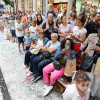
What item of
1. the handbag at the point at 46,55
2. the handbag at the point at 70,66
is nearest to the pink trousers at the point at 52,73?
the handbag at the point at 70,66

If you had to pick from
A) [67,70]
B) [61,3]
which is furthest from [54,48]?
[61,3]

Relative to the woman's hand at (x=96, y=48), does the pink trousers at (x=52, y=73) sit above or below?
below

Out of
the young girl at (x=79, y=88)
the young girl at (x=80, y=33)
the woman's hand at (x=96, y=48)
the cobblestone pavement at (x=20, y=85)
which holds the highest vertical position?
the young girl at (x=80, y=33)

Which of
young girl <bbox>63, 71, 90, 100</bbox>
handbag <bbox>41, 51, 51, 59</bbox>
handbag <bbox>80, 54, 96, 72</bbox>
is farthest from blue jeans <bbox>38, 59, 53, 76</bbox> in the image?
young girl <bbox>63, 71, 90, 100</bbox>

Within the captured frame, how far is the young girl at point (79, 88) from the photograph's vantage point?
1.63 metres

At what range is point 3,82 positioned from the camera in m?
3.44

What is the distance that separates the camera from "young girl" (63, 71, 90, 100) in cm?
163

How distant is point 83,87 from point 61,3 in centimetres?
1126

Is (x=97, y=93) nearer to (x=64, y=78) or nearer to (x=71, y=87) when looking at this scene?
(x=64, y=78)

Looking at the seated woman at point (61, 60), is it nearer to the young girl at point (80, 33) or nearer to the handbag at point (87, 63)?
the handbag at point (87, 63)

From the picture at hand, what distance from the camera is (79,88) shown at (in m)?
1.69

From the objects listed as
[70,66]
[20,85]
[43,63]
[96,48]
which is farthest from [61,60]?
[20,85]

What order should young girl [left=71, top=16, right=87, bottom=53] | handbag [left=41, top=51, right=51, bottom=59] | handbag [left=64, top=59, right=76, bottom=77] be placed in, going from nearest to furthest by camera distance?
handbag [left=64, top=59, right=76, bottom=77] → young girl [left=71, top=16, right=87, bottom=53] → handbag [left=41, top=51, right=51, bottom=59]

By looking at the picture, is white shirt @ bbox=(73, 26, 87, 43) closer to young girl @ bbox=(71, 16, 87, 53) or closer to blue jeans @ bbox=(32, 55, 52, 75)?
young girl @ bbox=(71, 16, 87, 53)
